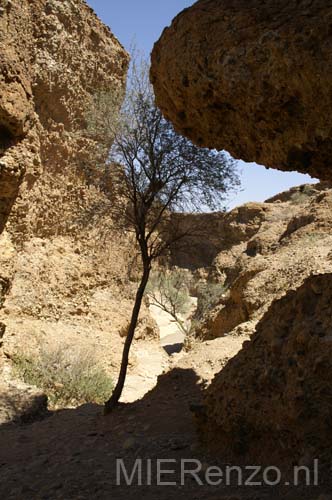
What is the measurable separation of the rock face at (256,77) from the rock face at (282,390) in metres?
1.45

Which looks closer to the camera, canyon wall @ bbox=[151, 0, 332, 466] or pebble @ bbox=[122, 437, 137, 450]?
canyon wall @ bbox=[151, 0, 332, 466]

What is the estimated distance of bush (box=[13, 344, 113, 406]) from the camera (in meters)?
9.91

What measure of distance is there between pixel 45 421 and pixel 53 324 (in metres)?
5.09

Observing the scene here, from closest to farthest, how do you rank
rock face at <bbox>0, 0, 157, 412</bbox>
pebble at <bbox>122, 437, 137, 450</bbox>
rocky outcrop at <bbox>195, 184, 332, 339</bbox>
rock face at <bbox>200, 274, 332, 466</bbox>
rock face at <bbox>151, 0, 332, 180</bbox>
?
rock face at <bbox>200, 274, 332, 466</bbox> → rock face at <bbox>151, 0, 332, 180</bbox> → pebble at <bbox>122, 437, 137, 450</bbox> → rocky outcrop at <bbox>195, 184, 332, 339</bbox> → rock face at <bbox>0, 0, 157, 412</bbox>

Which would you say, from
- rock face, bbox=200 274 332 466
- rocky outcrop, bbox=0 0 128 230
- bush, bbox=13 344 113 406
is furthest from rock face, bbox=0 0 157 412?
rock face, bbox=200 274 332 466

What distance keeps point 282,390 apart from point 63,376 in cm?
722

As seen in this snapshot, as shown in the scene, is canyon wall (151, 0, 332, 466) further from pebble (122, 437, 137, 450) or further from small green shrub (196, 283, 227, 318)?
small green shrub (196, 283, 227, 318)

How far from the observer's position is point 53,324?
12.3 meters

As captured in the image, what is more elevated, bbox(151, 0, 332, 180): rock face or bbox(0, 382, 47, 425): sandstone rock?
bbox(151, 0, 332, 180): rock face

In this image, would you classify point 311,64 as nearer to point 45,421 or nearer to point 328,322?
point 328,322

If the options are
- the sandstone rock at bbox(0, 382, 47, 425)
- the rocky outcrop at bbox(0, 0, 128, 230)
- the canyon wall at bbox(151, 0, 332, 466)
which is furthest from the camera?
the rocky outcrop at bbox(0, 0, 128, 230)

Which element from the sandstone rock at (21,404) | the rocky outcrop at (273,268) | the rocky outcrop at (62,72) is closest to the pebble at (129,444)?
the sandstone rock at (21,404)

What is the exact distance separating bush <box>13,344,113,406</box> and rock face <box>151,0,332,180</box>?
258 inches

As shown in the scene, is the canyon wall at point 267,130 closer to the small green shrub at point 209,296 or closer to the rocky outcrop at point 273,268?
the rocky outcrop at point 273,268
